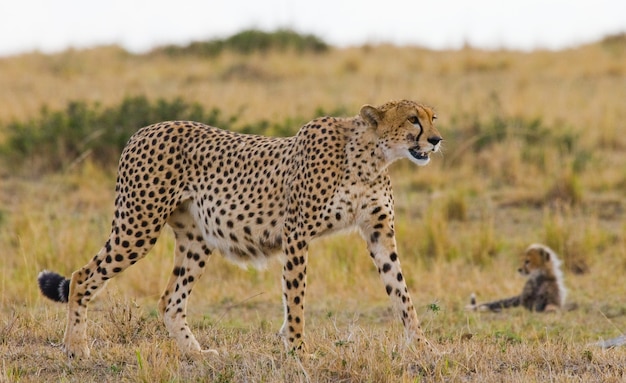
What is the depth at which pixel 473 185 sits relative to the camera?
978 cm

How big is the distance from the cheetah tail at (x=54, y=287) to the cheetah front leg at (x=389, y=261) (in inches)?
→ 56.5

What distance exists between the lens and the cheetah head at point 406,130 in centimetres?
454

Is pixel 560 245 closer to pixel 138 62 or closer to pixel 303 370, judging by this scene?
pixel 303 370

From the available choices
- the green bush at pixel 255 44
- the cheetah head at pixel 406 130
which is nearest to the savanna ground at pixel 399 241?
the cheetah head at pixel 406 130

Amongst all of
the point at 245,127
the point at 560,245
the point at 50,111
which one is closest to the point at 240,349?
the point at 560,245

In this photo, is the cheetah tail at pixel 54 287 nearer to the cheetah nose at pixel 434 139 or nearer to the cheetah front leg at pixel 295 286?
the cheetah front leg at pixel 295 286

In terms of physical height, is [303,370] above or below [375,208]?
below

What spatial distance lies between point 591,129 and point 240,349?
7.84 m

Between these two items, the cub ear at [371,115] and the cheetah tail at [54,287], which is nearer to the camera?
the cub ear at [371,115]

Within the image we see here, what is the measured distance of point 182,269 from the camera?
5.20 m

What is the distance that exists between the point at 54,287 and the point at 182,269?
59 centimetres

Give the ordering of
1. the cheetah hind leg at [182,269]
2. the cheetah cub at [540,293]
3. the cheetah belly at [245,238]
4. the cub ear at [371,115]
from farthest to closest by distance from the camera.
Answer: the cheetah cub at [540,293] < the cheetah hind leg at [182,269] < the cheetah belly at [245,238] < the cub ear at [371,115]

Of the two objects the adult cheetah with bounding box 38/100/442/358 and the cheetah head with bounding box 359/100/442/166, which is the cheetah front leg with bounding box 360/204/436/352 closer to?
the adult cheetah with bounding box 38/100/442/358

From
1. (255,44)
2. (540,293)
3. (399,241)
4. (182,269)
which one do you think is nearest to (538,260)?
(540,293)
